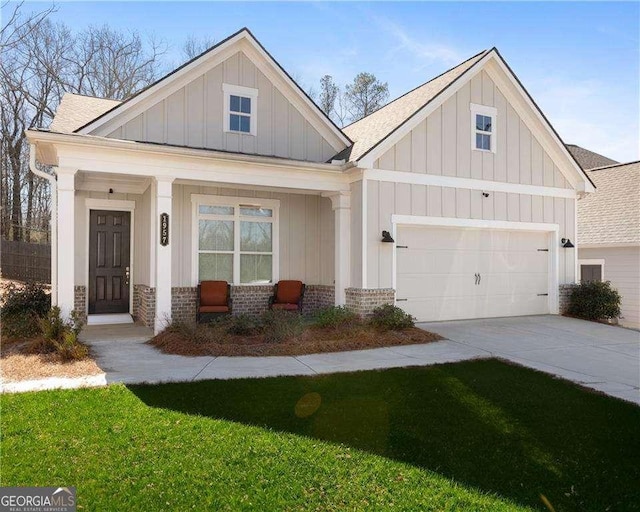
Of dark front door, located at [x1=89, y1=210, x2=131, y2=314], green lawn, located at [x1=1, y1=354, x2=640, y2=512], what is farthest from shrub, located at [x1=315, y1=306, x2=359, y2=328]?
dark front door, located at [x1=89, y1=210, x2=131, y2=314]

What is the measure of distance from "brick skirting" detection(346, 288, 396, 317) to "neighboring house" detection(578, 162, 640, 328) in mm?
8842

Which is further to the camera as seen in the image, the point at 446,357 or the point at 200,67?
the point at 200,67

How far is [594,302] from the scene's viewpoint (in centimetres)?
1216

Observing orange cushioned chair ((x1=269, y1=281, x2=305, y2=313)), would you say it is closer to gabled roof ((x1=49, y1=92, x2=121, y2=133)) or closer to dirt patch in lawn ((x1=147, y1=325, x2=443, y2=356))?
dirt patch in lawn ((x1=147, y1=325, x2=443, y2=356))

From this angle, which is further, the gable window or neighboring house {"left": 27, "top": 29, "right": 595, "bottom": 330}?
the gable window

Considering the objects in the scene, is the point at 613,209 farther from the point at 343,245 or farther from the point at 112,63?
the point at 112,63

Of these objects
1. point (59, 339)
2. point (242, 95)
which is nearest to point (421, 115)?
point (242, 95)

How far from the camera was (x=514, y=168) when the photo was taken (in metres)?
12.1

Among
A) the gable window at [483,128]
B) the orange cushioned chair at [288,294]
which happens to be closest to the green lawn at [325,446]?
the orange cushioned chair at [288,294]

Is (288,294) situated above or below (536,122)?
below

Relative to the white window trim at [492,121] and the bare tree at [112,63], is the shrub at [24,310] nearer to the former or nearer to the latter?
the white window trim at [492,121]

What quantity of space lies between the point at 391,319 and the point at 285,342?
7.74ft

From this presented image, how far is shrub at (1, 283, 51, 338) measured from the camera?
8922mm

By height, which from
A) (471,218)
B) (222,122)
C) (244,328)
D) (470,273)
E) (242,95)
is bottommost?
(244,328)
